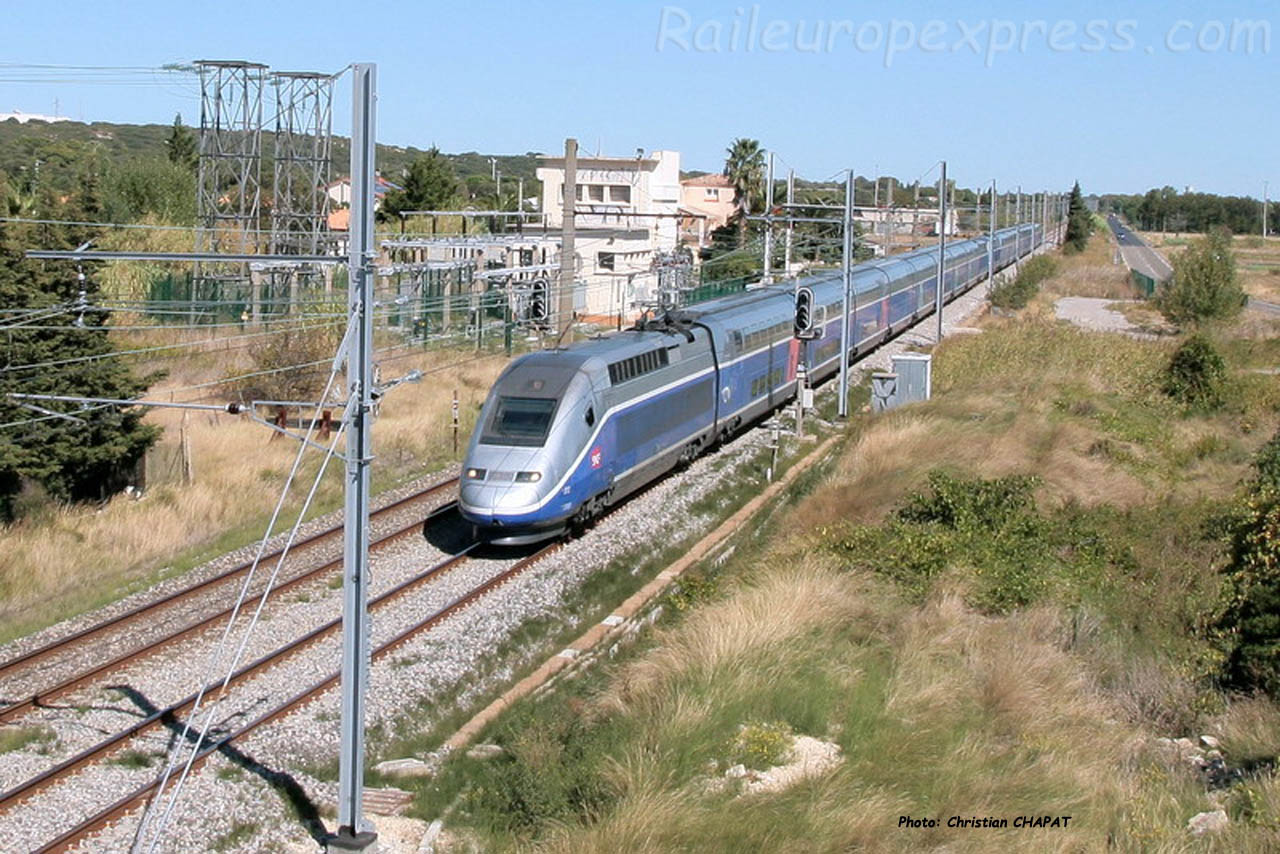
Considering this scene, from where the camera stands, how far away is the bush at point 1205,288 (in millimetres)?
51531

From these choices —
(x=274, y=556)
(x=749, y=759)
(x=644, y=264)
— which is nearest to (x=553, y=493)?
(x=274, y=556)

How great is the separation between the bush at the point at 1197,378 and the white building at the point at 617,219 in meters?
24.0

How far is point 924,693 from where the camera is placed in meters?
12.9

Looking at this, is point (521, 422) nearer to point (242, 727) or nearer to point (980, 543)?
point (980, 543)

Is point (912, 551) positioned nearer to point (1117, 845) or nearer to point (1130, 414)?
point (1117, 845)

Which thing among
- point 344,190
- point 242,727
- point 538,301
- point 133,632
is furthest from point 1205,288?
point 344,190

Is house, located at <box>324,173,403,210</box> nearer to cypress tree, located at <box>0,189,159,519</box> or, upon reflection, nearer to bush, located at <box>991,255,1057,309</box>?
bush, located at <box>991,255,1057,309</box>

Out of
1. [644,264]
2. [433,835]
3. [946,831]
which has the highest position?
[644,264]

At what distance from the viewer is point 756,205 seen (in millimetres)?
81438

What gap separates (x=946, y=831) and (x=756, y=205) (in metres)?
73.4

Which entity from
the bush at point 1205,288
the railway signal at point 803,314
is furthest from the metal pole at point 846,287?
the bush at point 1205,288

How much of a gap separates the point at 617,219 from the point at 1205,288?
2685 cm

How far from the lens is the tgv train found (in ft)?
63.9

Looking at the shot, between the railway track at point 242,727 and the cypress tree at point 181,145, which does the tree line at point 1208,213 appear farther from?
the railway track at point 242,727
